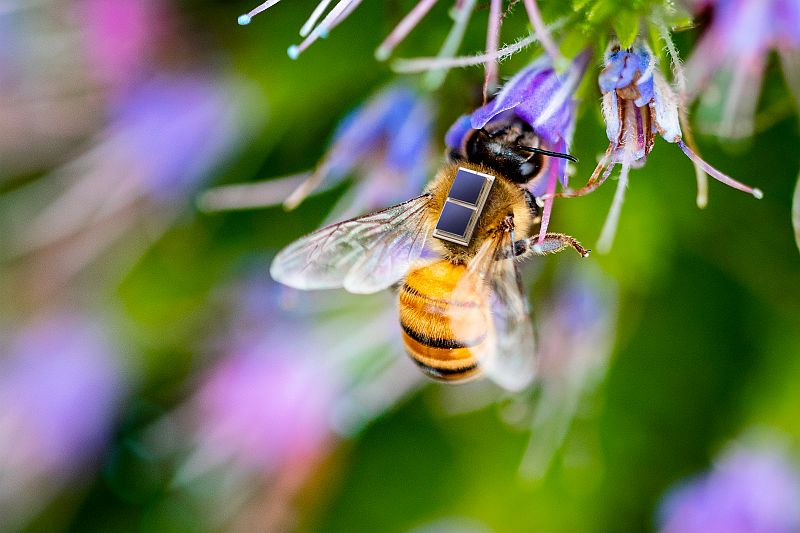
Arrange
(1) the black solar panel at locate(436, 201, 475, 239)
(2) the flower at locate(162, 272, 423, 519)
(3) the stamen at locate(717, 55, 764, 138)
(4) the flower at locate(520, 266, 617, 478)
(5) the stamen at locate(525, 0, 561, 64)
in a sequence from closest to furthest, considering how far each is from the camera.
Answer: (5) the stamen at locate(525, 0, 561, 64) < (1) the black solar panel at locate(436, 201, 475, 239) < (3) the stamen at locate(717, 55, 764, 138) < (4) the flower at locate(520, 266, 617, 478) < (2) the flower at locate(162, 272, 423, 519)

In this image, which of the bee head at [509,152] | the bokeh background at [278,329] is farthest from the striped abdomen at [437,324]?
the bokeh background at [278,329]

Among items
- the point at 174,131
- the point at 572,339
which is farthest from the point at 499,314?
the point at 174,131

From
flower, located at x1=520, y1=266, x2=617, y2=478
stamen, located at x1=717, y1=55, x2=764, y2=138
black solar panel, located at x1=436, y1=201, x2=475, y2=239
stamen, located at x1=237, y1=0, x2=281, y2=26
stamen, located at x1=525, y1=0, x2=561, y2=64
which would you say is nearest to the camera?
stamen, located at x1=525, y1=0, x2=561, y2=64

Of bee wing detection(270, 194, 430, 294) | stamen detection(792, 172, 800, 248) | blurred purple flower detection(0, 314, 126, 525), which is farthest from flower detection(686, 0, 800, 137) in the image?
blurred purple flower detection(0, 314, 126, 525)

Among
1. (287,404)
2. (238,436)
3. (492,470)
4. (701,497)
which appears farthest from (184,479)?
(701,497)

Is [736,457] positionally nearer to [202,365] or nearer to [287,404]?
[287,404]

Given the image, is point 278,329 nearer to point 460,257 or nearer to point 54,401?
point 54,401

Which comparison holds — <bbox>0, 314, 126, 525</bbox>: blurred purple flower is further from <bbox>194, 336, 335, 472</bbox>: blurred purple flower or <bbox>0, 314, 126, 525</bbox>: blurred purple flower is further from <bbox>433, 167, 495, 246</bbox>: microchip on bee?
<bbox>433, 167, 495, 246</bbox>: microchip on bee
